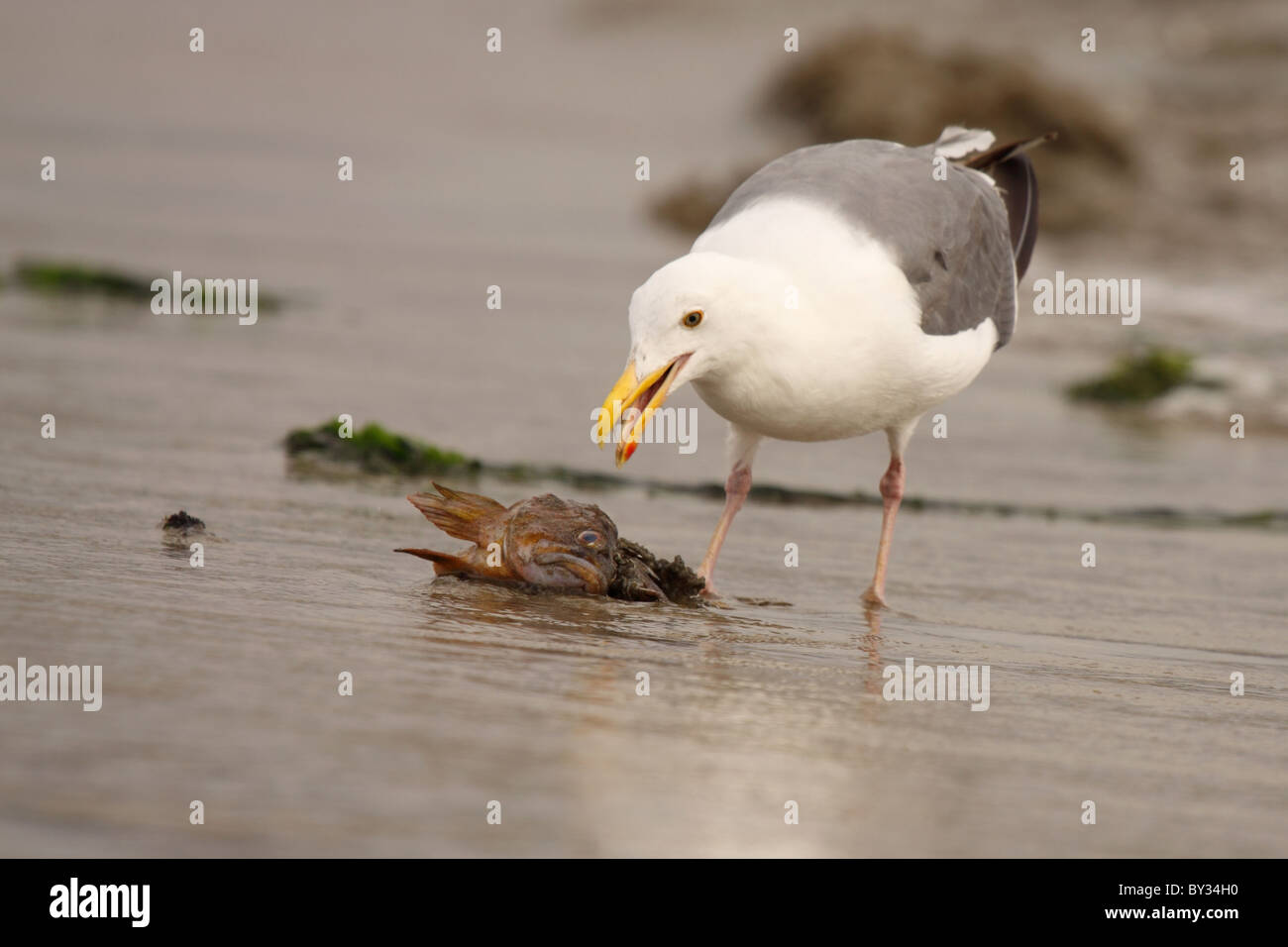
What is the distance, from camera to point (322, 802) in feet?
10.3

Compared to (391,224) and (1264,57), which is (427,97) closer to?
(391,224)

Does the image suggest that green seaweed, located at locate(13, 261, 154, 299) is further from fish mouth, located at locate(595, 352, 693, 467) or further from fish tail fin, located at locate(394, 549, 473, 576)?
fish mouth, located at locate(595, 352, 693, 467)

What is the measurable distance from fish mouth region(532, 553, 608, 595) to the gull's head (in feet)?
1.32

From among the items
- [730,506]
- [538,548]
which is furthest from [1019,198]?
[538,548]

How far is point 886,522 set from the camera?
640cm

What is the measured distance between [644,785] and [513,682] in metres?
0.70

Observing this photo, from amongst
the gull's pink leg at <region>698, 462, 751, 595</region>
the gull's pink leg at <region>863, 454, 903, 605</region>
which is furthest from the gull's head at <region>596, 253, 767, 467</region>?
the gull's pink leg at <region>863, 454, 903, 605</region>

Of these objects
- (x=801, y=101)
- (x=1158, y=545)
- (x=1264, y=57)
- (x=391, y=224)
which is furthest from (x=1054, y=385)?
(x=1264, y=57)

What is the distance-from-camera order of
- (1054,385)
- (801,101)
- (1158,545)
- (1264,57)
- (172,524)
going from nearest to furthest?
(172,524), (1158,545), (1054,385), (801,101), (1264,57)

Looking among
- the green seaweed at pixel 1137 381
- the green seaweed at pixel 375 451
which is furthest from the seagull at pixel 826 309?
the green seaweed at pixel 1137 381

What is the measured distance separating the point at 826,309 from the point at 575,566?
1047 mm

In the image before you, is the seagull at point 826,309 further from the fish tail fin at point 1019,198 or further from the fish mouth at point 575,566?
the fish tail fin at point 1019,198

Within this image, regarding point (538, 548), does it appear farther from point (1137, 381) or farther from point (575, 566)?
point (1137, 381)
